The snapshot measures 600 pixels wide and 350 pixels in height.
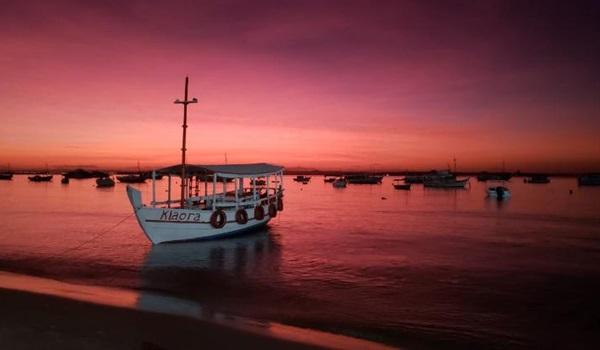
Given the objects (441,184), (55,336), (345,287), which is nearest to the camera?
(55,336)

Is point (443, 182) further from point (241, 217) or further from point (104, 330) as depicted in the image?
point (104, 330)

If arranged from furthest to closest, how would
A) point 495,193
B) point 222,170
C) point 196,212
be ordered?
point 495,193 < point 222,170 < point 196,212

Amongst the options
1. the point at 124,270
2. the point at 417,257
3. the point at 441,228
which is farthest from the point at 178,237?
the point at 441,228

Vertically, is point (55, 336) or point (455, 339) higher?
point (55, 336)

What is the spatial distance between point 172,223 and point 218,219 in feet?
8.30

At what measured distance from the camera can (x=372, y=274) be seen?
1803cm

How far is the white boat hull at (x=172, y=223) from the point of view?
22.4 m

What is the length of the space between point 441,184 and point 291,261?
96648 mm

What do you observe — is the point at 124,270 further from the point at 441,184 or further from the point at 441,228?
the point at 441,184

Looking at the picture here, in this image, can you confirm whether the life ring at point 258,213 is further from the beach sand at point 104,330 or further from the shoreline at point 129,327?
the beach sand at point 104,330

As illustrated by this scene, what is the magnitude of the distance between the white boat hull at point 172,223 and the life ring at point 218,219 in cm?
18

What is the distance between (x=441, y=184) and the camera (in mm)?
110938

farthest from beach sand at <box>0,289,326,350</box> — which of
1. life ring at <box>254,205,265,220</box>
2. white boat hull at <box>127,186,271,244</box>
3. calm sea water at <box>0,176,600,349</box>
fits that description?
life ring at <box>254,205,265,220</box>

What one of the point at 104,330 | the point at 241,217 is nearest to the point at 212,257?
the point at 241,217
